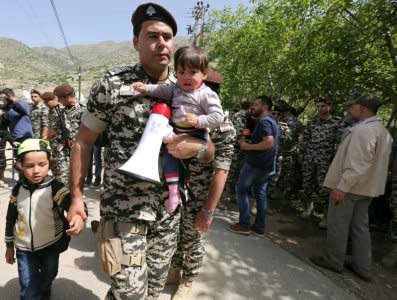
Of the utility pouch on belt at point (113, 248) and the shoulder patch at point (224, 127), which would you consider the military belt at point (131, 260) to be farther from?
the shoulder patch at point (224, 127)

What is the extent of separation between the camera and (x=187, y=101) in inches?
72.0

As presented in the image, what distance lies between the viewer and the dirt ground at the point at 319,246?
3.24 metres

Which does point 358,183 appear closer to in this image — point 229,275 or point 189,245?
point 229,275

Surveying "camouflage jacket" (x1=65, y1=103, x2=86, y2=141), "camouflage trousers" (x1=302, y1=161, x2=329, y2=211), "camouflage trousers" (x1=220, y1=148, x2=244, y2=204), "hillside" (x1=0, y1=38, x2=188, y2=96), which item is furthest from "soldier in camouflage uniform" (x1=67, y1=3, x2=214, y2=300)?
"hillside" (x1=0, y1=38, x2=188, y2=96)

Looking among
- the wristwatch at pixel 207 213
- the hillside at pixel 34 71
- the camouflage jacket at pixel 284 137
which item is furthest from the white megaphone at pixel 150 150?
the hillside at pixel 34 71

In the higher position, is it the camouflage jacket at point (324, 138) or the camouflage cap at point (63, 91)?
the camouflage cap at point (63, 91)

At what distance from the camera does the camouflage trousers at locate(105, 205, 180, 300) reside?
1.65 metres

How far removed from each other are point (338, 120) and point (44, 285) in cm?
459

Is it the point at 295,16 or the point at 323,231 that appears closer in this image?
the point at 323,231

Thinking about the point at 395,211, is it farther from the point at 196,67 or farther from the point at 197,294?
the point at 196,67

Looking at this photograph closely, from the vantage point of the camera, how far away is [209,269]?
331 centimetres

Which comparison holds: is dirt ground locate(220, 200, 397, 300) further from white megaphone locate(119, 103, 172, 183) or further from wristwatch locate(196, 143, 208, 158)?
white megaphone locate(119, 103, 172, 183)

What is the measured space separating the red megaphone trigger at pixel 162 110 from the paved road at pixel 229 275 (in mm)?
1841

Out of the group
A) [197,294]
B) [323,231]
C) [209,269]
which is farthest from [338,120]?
[197,294]
